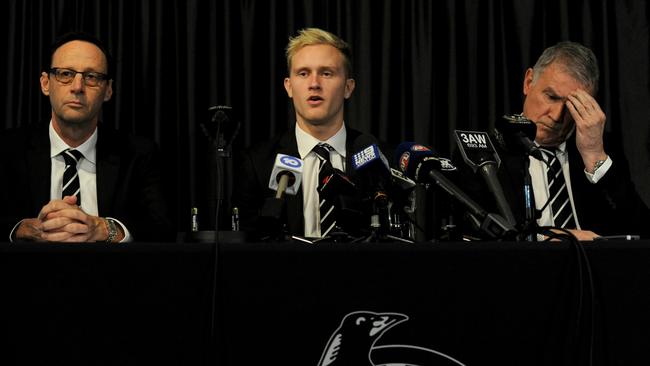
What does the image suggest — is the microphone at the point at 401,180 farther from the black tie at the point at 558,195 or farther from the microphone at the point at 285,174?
the black tie at the point at 558,195

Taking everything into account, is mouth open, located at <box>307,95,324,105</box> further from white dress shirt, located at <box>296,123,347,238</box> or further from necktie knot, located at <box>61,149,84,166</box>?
necktie knot, located at <box>61,149,84,166</box>

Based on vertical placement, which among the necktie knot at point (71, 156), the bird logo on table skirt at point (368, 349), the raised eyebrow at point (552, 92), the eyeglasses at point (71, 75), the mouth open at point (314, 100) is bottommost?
the bird logo on table skirt at point (368, 349)

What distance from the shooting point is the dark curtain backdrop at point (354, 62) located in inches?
129

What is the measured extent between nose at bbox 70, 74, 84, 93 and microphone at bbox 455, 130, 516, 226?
1.42 meters

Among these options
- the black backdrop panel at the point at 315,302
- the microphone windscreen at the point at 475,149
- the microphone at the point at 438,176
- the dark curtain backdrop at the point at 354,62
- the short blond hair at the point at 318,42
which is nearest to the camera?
the black backdrop panel at the point at 315,302

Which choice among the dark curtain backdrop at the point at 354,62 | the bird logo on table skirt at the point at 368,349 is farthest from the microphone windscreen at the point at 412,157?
the dark curtain backdrop at the point at 354,62

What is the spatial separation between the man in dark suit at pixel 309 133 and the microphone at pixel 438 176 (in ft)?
2.86

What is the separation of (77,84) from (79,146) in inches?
8.8

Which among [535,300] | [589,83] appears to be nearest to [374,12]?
[589,83]

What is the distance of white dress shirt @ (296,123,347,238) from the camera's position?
100 inches

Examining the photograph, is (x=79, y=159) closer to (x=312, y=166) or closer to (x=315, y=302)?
(x=312, y=166)

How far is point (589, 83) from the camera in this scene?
2.60 metres

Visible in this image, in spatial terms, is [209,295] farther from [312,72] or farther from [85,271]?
[312,72]

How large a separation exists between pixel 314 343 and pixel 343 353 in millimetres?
57
